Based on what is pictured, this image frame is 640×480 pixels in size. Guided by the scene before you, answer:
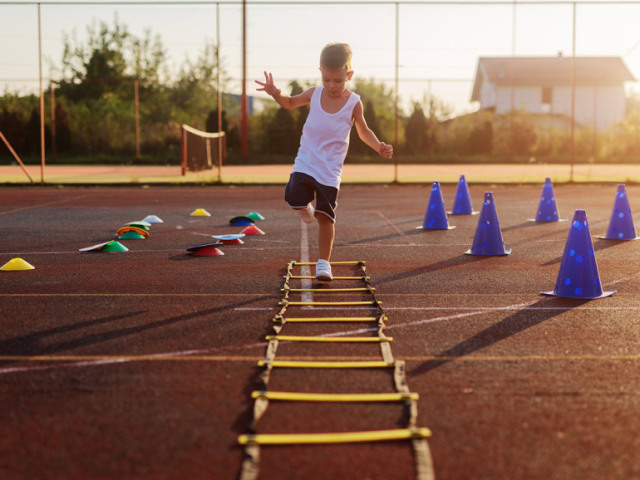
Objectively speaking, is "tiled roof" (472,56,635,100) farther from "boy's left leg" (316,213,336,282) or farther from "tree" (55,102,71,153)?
"boy's left leg" (316,213,336,282)

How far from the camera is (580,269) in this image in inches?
259

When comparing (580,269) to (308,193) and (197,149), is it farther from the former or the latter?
(197,149)

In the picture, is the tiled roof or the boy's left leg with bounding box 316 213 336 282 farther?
the tiled roof

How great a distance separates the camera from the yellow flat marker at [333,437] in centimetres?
328

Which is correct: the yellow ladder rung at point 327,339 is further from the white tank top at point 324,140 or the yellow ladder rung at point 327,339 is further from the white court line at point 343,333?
the white tank top at point 324,140

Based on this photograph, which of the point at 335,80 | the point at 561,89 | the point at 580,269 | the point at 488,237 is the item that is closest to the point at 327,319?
the point at 335,80

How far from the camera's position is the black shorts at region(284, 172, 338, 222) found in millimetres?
6914

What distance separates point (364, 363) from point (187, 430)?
1291 mm

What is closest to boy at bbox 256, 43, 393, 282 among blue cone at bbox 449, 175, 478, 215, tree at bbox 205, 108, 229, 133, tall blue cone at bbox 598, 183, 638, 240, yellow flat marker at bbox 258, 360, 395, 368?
yellow flat marker at bbox 258, 360, 395, 368

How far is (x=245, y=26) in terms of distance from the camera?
29172 millimetres

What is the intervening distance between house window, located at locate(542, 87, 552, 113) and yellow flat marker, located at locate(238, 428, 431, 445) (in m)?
59.6

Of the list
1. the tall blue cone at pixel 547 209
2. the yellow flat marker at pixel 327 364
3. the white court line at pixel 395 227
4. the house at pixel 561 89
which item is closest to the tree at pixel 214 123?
the white court line at pixel 395 227

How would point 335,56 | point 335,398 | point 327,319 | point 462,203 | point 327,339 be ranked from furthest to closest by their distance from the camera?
1. point 462,203
2. point 335,56
3. point 327,319
4. point 327,339
5. point 335,398

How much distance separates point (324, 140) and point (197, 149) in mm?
21105
